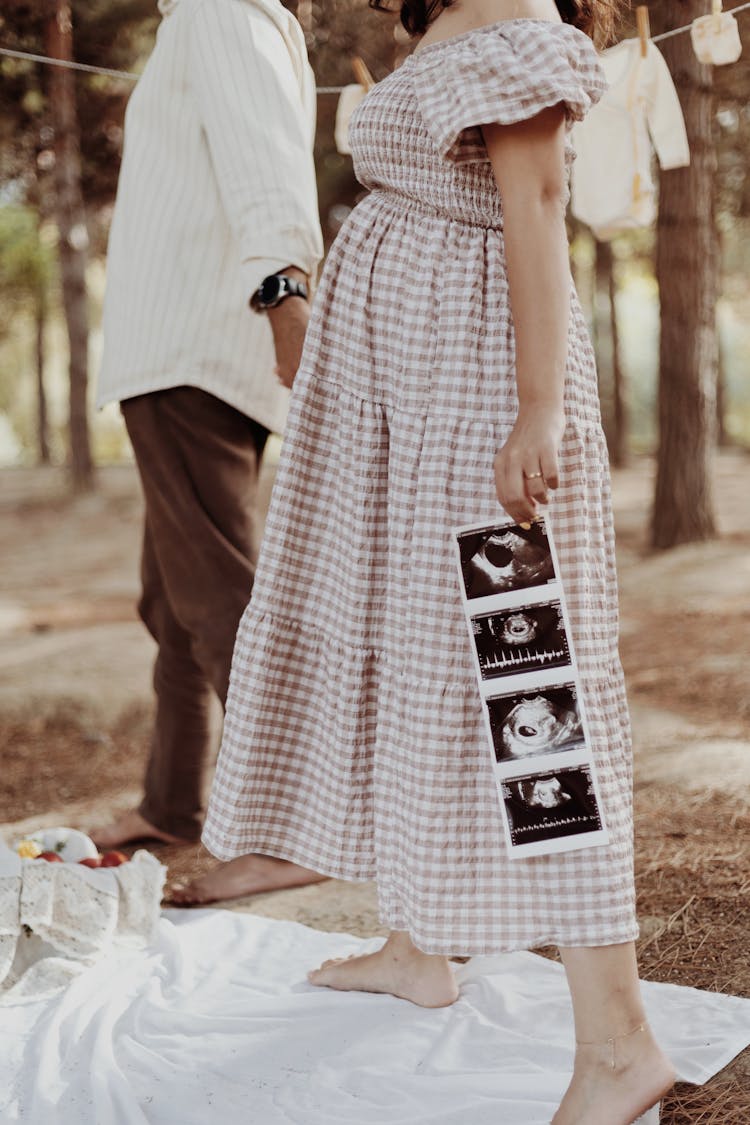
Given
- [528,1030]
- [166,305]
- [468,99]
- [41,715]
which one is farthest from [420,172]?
[41,715]

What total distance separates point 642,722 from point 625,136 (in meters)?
1.99

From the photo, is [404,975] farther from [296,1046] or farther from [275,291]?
[275,291]

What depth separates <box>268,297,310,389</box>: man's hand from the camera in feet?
7.48

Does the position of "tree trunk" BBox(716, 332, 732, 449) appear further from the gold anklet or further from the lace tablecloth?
the gold anklet

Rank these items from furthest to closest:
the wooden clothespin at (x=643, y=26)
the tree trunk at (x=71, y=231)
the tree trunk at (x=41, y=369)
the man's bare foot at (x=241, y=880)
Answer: the tree trunk at (x=41, y=369), the tree trunk at (x=71, y=231), the wooden clothespin at (x=643, y=26), the man's bare foot at (x=241, y=880)

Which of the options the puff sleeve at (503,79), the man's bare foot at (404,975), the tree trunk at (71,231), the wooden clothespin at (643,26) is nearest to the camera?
the puff sleeve at (503,79)

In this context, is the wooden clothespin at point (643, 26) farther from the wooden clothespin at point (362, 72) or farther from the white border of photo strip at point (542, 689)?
the white border of photo strip at point (542, 689)

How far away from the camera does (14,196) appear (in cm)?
1417

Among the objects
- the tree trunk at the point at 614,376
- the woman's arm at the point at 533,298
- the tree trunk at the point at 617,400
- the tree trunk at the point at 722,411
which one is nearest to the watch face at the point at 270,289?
the woman's arm at the point at 533,298

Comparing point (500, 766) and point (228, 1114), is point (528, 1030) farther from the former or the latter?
point (500, 766)

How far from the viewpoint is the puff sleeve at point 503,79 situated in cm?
154

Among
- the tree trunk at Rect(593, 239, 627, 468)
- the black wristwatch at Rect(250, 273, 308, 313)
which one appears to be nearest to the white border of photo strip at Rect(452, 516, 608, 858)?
the black wristwatch at Rect(250, 273, 308, 313)

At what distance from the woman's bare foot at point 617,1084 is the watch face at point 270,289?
1.41 meters

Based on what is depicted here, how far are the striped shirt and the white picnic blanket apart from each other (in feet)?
3.87
